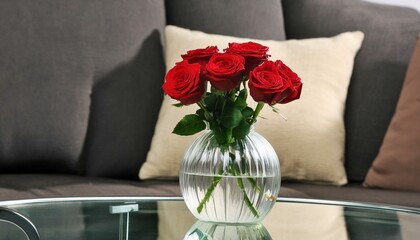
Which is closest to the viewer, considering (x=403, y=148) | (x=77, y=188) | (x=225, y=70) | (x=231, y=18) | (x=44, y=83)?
(x=225, y=70)

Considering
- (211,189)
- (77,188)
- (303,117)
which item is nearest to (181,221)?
(211,189)

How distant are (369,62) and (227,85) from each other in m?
1.37

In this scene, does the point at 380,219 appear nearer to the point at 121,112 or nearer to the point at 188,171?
the point at 188,171

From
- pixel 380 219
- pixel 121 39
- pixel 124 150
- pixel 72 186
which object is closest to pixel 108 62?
pixel 121 39

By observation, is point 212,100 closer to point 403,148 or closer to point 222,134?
point 222,134

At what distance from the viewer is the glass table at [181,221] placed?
1111 millimetres

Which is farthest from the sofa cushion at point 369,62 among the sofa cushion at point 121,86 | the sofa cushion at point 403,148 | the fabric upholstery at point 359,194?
the sofa cushion at point 121,86

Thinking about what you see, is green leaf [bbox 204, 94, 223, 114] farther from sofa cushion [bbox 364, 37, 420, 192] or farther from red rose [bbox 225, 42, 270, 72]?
sofa cushion [bbox 364, 37, 420, 192]

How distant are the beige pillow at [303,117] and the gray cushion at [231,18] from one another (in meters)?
0.11

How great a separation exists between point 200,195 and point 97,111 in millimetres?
1268

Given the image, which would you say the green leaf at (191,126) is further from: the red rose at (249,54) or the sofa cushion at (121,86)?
the sofa cushion at (121,86)

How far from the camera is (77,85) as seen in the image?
2.32 meters

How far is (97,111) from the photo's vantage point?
92.4 inches

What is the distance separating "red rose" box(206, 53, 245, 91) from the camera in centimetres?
108
